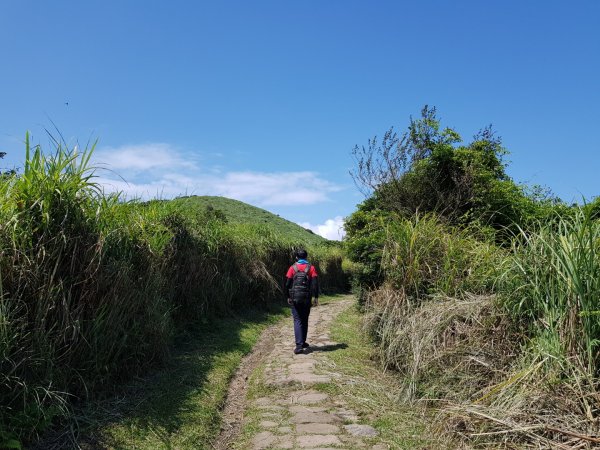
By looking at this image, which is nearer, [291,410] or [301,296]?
[291,410]

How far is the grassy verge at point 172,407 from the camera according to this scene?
4137mm

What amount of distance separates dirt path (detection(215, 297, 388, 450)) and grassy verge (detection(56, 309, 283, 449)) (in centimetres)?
23

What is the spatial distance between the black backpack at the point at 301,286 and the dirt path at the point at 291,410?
95 centimetres

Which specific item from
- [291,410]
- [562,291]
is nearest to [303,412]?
[291,410]

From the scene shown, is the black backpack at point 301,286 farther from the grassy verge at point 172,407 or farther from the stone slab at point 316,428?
the stone slab at point 316,428

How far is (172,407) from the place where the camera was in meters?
4.96

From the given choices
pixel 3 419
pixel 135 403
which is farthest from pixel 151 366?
pixel 3 419

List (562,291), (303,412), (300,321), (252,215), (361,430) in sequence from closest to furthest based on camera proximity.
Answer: (562,291) → (361,430) → (303,412) → (300,321) → (252,215)

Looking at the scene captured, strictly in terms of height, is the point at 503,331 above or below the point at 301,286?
below

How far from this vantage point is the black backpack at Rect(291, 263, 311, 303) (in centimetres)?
815

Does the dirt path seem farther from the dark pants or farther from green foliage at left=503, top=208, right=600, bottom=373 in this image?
green foliage at left=503, top=208, right=600, bottom=373

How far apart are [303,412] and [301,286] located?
3317 millimetres

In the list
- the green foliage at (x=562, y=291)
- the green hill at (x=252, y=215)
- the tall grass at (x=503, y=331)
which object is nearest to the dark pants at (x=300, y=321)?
the tall grass at (x=503, y=331)

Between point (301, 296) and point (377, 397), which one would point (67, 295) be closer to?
point (377, 397)
